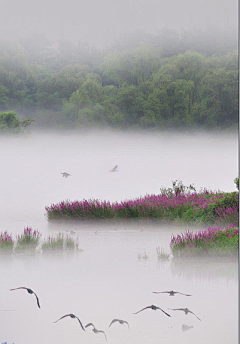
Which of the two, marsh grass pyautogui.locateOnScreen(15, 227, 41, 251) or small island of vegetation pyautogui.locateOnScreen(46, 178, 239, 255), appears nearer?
marsh grass pyautogui.locateOnScreen(15, 227, 41, 251)

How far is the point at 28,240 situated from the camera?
7.65 meters

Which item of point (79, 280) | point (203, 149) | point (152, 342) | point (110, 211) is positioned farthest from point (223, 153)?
point (152, 342)

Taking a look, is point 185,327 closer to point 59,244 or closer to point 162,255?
point 162,255

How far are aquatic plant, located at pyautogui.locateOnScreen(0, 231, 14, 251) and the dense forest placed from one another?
3806 millimetres

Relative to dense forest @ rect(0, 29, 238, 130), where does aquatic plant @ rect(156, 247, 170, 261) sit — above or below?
below

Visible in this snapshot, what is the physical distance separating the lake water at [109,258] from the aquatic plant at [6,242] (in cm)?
27

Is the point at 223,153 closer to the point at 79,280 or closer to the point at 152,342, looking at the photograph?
the point at 79,280

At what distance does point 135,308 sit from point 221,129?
6.71m

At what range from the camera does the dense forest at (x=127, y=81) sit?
12.3 metres

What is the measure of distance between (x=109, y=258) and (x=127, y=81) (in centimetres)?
783

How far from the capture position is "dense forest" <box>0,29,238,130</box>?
484 inches

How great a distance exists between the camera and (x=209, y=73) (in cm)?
1423

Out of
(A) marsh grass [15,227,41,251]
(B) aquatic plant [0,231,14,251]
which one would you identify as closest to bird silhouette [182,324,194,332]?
(A) marsh grass [15,227,41,251]

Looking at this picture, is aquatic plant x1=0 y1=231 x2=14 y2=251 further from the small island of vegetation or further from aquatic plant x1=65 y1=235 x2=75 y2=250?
the small island of vegetation
